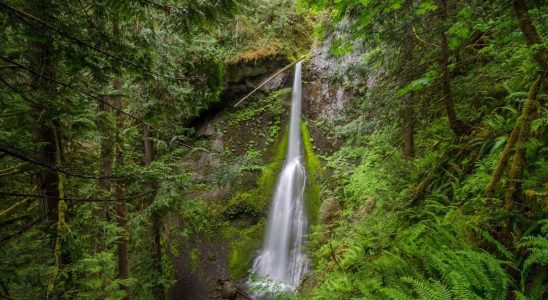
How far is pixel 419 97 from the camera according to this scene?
491cm

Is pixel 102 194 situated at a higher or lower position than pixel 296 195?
higher

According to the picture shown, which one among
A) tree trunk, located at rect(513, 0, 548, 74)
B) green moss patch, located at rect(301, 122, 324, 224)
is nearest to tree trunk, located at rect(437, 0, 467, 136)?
tree trunk, located at rect(513, 0, 548, 74)

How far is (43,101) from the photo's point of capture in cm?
372

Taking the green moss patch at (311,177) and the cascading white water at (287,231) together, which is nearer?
the cascading white water at (287,231)

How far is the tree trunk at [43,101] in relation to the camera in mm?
3844

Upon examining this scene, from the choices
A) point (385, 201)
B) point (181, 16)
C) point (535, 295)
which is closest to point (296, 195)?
point (385, 201)

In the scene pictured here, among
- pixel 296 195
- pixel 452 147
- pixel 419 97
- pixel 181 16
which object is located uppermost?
pixel 181 16

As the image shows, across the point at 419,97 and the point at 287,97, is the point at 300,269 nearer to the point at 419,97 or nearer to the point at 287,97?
the point at 419,97

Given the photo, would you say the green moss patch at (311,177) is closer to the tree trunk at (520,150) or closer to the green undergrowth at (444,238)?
the green undergrowth at (444,238)

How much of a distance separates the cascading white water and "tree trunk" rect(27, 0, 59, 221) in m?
6.53

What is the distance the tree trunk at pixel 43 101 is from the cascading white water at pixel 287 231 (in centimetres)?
653

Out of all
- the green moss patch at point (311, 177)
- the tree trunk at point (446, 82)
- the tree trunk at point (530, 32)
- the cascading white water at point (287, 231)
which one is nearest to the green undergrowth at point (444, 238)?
the tree trunk at point (446, 82)

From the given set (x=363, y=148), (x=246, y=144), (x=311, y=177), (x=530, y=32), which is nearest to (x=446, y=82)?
(x=530, y=32)

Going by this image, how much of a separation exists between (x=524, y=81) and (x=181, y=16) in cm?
425
